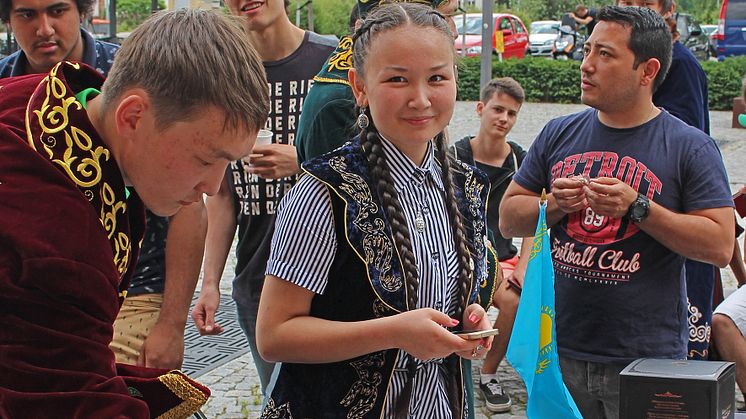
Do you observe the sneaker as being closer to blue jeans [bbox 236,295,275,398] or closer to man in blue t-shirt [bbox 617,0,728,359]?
man in blue t-shirt [bbox 617,0,728,359]

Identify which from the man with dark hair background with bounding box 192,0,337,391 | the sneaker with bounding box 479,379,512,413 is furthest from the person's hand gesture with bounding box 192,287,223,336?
the sneaker with bounding box 479,379,512,413

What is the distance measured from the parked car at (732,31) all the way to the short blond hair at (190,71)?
85.5 ft

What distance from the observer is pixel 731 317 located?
195 inches

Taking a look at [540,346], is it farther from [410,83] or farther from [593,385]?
[410,83]

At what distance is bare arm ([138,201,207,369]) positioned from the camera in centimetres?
271

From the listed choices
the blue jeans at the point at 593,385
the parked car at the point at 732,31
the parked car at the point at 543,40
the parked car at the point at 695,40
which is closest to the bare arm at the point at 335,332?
the blue jeans at the point at 593,385

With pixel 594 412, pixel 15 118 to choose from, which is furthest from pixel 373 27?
pixel 594 412

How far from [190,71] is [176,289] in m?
1.31

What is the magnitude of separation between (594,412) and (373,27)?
1.84m

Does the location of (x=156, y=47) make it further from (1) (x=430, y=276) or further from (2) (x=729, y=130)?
(2) (x=729, y=130)

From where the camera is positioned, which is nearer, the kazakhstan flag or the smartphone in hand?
the smartphone in hand

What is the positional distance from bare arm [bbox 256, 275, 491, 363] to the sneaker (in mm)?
2972

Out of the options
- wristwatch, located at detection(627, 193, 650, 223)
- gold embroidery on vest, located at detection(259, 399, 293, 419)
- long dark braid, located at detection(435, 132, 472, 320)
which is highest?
long dark braid, located at detection(435, 132, 472, 320)

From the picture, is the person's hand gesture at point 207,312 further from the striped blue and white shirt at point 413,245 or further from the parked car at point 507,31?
the parked car at point 507,31
